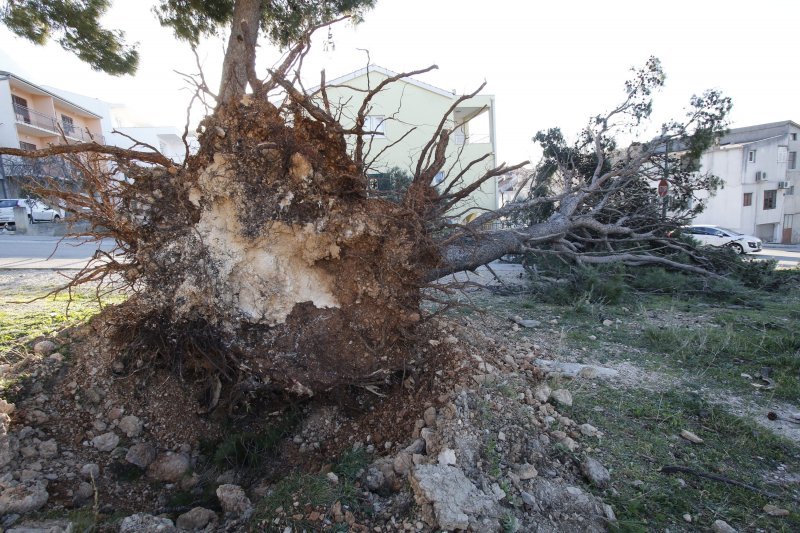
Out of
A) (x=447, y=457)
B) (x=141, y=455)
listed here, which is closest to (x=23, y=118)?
(x=141, y=455)

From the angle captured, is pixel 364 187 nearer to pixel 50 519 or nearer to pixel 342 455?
pixel 342 455

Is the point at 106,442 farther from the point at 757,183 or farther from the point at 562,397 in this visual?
the point at 757,183

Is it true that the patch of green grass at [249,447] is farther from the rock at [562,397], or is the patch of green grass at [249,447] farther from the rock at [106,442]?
the rock at [562,397]

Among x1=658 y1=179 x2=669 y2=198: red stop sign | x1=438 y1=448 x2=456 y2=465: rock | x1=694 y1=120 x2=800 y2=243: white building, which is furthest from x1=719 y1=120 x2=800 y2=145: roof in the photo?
x1=438 y1=448 x2=456 y2=465: rock

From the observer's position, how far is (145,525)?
1926mm

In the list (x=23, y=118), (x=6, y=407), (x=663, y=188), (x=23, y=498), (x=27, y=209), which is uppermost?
(x=23, y=118)

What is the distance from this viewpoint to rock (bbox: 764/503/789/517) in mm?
1983

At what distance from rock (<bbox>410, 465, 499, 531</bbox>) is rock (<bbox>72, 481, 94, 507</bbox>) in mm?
1667

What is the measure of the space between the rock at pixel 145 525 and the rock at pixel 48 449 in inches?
30.5

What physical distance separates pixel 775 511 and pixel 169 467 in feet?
9.98

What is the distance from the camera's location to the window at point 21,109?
22312mm

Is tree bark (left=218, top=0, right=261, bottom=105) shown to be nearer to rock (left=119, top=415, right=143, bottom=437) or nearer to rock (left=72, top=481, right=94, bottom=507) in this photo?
rock (left=119, top=415, right=143, bottom=437)

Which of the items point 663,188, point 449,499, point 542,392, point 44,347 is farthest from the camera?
point 663,188

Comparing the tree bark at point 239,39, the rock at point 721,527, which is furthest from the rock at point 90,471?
the tree bark at point 239,39
